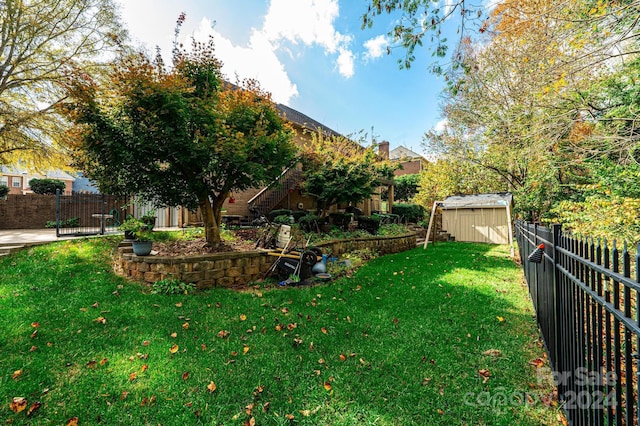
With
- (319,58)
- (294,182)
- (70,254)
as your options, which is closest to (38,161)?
(70,254)

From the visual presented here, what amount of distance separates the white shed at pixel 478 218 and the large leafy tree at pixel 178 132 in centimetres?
1073

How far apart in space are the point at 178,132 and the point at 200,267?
2.86m

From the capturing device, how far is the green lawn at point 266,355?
8.63 ft

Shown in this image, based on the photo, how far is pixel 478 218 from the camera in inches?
632

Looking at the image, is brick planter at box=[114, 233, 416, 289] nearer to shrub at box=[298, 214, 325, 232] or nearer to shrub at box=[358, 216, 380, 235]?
shrub at box=[298, 214, 325, 232]

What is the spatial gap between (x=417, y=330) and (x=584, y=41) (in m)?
5.67

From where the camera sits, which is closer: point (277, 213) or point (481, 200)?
point (277, 213)

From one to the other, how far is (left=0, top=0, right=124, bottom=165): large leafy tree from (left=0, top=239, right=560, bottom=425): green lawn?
9984mm

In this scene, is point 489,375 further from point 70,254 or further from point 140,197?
point 70,254

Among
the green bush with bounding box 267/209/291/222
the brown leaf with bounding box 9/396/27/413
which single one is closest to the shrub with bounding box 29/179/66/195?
the green bush with bounding box 267/209/291/222

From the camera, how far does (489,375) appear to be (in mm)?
3066

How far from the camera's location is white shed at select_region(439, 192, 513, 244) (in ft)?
48.3

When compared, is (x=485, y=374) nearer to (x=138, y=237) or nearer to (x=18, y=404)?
(x=18, y=404)

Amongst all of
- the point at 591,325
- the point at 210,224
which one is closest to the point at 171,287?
the point at 210,224
